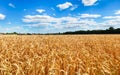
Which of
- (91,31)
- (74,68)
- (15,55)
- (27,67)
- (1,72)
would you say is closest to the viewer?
(1,72)

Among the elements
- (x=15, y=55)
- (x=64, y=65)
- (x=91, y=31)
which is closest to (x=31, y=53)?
(x=15, y=55)

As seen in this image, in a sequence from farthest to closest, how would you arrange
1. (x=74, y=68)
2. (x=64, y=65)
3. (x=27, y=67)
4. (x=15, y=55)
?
1. (x=15, y=55)
2. (x=64, y=65)
3. (x=74, y=68)
4. (x=27, y=67)

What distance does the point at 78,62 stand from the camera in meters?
5.45

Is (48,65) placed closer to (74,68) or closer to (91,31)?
(74,68)

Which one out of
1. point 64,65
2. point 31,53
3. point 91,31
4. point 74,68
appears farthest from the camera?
point 91,31

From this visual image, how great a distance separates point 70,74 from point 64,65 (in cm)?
64

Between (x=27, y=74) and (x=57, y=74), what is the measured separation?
595mm

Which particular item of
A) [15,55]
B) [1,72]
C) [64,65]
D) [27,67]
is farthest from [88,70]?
[15,55]

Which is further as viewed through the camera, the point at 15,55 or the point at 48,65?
the point at 15,55

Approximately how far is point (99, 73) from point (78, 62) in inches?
29.9

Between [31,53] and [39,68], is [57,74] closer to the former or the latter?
[39,68]

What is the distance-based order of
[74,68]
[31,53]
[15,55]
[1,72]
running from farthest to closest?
1. [31,53]
2. [15,55]
3. [74,68]
4. [1,72]

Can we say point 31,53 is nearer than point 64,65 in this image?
No

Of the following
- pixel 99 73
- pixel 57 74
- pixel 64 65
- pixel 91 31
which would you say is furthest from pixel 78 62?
pixel 91 31
